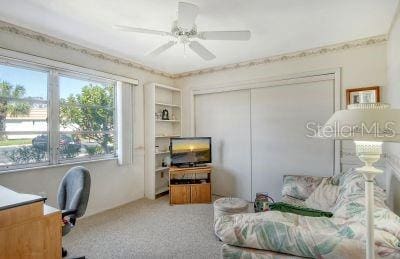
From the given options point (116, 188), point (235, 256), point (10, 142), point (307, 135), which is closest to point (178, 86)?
point (116, 188)

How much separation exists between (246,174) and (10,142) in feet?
11.3

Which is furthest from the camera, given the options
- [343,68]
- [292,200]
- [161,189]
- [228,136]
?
[161,189]

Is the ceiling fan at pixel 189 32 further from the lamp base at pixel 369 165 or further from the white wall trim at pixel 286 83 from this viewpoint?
the white wall trim at pixel 286 83

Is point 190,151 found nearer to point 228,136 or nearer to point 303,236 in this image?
point 228,136

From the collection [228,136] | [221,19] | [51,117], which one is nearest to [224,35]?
[221,19]

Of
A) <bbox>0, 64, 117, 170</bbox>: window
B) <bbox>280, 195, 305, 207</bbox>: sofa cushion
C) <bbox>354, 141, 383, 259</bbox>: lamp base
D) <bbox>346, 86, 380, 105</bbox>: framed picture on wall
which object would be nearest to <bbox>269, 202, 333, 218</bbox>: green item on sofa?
<bbox>354, 141, 383, 259</bbox>: lamp base

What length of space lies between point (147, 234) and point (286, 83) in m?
3.05

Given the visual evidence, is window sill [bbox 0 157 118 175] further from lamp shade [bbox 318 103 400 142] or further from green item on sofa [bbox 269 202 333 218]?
lamp shade [bbox 318 103 400 142]

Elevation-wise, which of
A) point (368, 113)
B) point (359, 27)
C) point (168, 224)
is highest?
point (359, 27)

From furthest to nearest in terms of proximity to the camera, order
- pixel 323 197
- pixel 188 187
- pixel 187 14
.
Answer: pixel 188 187, pixel 323 197, pixel 187 14

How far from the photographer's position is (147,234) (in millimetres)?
2758

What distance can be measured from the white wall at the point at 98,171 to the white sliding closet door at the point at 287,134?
2.09 m

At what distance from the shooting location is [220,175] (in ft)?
14.4

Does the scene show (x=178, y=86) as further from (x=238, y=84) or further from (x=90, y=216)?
(x=90, y=216)
